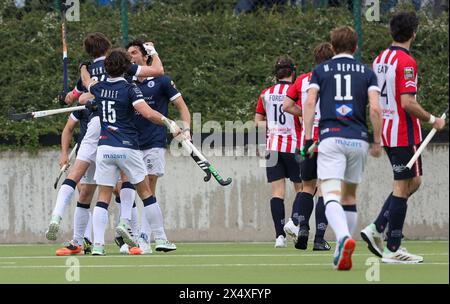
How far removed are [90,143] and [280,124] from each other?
2390 mm

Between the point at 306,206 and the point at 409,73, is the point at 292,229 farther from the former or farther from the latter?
the point at 409,73

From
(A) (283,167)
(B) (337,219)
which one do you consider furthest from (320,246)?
(B) (337,219)

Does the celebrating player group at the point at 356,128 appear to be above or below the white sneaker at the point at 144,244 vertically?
above

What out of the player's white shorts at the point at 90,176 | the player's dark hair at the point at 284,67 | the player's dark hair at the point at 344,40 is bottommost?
the player's white shorts at the point at 90,176

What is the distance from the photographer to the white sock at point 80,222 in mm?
12820

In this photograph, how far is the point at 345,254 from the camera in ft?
30.7

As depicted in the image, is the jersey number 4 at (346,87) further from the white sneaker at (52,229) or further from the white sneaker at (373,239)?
the white sneaker at (52,229)

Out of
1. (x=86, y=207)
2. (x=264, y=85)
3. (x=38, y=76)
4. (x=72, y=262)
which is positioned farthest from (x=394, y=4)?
(x=72, y=262)

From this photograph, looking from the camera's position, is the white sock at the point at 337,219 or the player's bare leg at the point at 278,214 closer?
the white sock at the point at 337,219

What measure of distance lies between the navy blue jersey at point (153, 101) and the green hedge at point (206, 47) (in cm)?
373

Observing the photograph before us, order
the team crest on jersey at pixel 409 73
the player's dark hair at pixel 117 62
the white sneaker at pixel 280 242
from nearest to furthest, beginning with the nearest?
the team crest on jersey at pixel 409 73 < the player's dark hair at pixel 117 62 < the white sneaker at pixel 280 242

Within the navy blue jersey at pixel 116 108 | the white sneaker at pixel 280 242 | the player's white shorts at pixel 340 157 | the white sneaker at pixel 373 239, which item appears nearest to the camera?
the player's white shorts at pixel 340 157

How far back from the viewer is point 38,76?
1730 cm

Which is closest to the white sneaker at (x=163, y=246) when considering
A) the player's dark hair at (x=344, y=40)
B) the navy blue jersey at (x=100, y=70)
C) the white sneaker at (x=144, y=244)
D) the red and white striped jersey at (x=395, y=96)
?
the white sneaker at (x=144, y=244)
